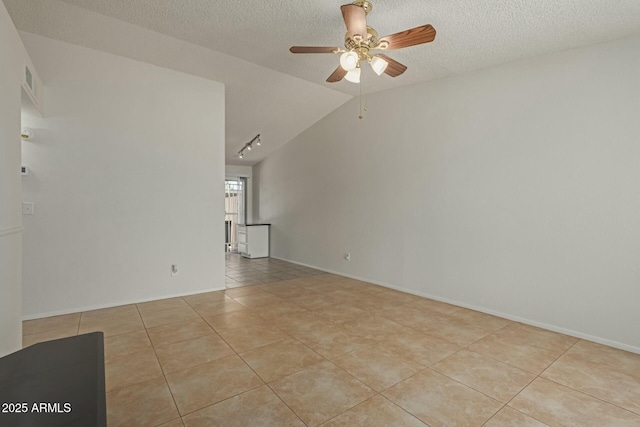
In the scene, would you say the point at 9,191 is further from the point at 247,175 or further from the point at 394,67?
the point at 247,175

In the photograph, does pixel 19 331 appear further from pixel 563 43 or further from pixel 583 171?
pixel 563 43

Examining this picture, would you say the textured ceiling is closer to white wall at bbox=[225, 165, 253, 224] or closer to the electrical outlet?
the electrical outlet

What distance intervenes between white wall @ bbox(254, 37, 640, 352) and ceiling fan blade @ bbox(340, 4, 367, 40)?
1.98 meters

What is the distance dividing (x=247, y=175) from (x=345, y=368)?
7363mm

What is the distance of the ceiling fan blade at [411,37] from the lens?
7.25ft

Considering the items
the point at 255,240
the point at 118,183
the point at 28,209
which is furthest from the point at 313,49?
the point at 255,240

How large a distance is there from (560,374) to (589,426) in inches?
23.3

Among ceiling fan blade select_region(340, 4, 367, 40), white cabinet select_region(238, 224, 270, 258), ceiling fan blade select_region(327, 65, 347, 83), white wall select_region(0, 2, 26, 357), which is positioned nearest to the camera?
white wall select_region(0, 2, 26, 357)

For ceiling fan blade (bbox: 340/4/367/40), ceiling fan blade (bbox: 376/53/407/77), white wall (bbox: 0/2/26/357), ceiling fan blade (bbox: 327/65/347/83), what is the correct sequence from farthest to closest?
ceiling fan blade (bbox: 327/65/347/83)
ceiling fan blade (bbox: 376/53/407/77)
ceiling fan blade (bbox: 340/4/367/40)
white wall (bbox: 0/2/26/357)

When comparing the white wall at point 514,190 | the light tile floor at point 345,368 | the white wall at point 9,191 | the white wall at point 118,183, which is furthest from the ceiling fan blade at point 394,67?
the white wall at point 9,191

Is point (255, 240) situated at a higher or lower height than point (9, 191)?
lower

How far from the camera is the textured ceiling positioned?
250cm

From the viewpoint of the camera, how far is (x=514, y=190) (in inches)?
129

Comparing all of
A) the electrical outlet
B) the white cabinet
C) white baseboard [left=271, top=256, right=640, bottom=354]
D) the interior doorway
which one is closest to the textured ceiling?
the electrical outlet
